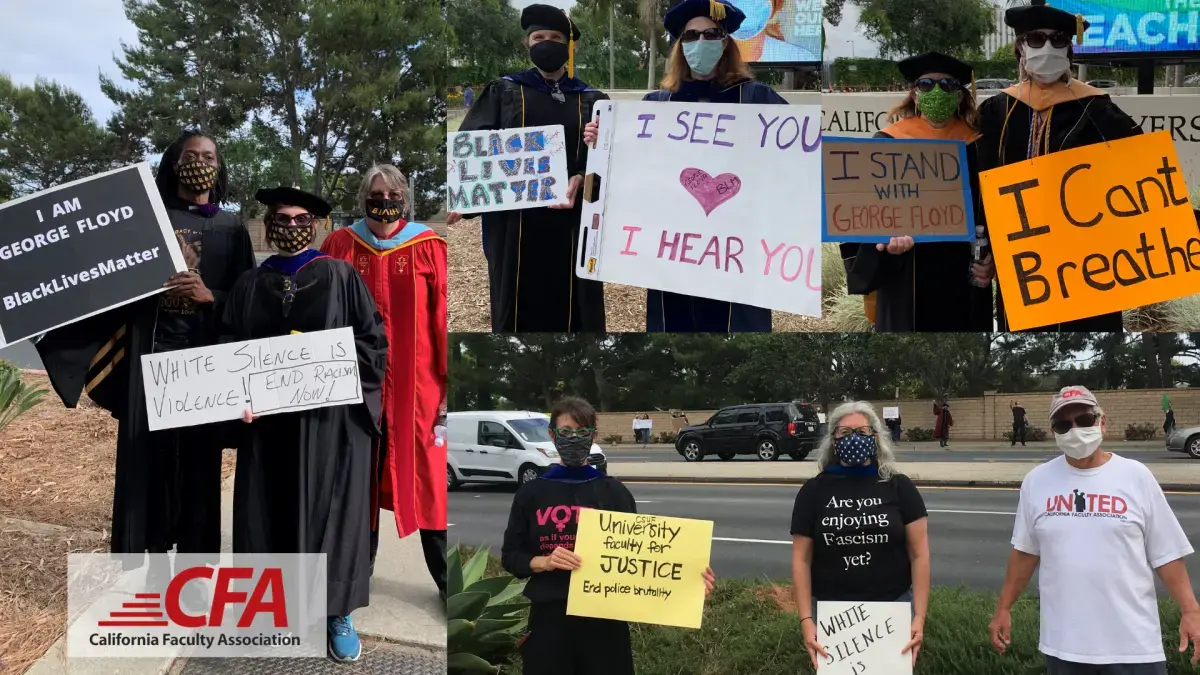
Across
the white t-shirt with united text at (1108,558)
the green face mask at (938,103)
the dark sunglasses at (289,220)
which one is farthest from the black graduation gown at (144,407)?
the white t-shirt with united text at (1108,558)

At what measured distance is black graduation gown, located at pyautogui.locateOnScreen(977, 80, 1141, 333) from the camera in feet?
11.7

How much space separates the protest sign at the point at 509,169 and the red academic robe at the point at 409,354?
77 cm

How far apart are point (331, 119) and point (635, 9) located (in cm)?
195

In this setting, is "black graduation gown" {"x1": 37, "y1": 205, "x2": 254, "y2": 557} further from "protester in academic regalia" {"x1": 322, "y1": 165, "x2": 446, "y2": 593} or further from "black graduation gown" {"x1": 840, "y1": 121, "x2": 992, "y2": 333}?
"black graduation gown" {"x1": 840, "y1": 121, "x2": 992, "y2": 333}

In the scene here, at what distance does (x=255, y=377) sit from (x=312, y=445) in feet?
1.27

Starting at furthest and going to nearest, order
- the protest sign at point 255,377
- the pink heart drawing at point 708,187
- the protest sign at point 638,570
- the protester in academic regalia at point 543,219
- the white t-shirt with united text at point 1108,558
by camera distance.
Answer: the protest sign at point 255,377, the protester in academic regalia at point 543,219, the protest sign at point 638,570, the pink heart drawing at point 708,187, the white t-shirt with united text at point 1108,558

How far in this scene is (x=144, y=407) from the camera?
4418mm

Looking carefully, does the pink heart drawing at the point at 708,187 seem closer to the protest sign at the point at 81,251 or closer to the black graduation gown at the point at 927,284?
the black graduation gown at the point at 927,284

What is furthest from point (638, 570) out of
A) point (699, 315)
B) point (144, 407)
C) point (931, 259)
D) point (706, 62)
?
point (144, 407)

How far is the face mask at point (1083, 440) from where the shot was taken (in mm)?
3436

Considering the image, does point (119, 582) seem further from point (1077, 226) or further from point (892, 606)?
point (1077, 226)

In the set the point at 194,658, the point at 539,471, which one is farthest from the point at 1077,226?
the point at 194,658

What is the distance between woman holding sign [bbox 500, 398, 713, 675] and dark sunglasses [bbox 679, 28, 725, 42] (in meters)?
1.40

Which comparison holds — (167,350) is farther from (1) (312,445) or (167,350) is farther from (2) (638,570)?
(2) (638,570)
